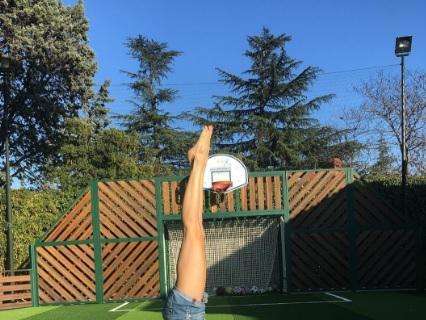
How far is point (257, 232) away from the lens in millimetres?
13273

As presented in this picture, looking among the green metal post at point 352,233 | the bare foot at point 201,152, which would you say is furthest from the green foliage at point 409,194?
→ the bare foot at point 201,152

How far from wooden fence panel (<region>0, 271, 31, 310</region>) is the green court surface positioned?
14.0 inches

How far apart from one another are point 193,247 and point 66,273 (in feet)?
38.1

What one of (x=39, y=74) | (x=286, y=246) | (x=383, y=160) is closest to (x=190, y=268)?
(x=286, y=246)

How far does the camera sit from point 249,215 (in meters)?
12.9

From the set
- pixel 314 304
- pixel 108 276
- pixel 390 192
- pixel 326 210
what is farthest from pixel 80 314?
pixel 390 192

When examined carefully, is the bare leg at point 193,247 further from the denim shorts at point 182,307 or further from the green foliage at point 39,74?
the green foliage at point 39,74

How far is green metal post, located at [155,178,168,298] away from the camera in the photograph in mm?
12742

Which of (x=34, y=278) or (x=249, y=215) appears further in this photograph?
(x=249, y=215)

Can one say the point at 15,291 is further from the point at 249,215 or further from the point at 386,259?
the point at 386,259

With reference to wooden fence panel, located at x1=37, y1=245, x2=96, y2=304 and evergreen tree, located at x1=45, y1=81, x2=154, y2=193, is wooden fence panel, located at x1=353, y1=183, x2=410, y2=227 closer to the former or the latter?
wooden fence panel, located at x1=37, y1=245, x2=96, y2=304

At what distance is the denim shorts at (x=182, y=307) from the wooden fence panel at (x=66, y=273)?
1136 cm

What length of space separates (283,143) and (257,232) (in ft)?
45.7

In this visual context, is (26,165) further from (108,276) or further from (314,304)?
(314,304)
